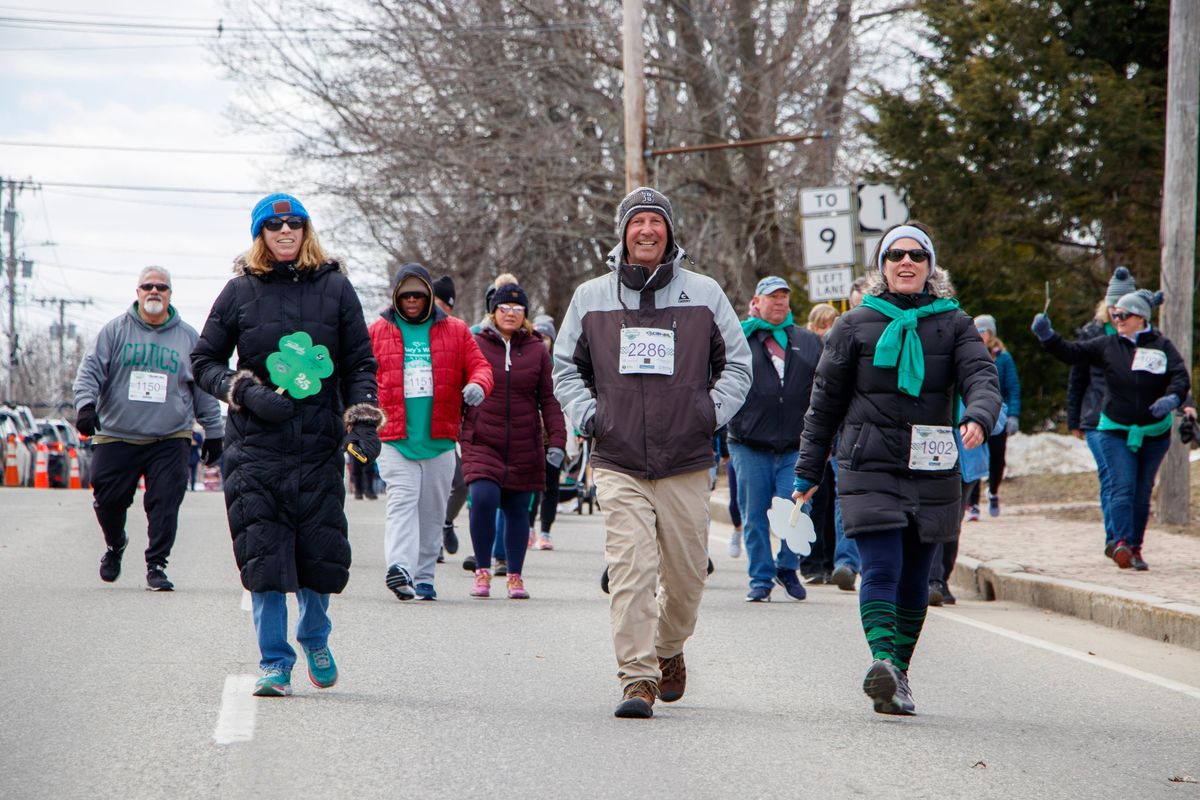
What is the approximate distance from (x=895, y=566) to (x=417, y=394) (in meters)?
4.32

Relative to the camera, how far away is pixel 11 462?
32812mm

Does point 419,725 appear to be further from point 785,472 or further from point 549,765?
point 785,472

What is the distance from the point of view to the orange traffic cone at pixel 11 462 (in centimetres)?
3269

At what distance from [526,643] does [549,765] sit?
3004mm

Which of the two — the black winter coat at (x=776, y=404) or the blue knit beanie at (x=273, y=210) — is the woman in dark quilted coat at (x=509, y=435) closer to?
the black winter coat at (x=776, y=404)

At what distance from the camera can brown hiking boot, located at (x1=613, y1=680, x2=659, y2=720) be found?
248 inches

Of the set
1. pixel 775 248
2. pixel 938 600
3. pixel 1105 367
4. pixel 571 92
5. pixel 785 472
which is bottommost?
pixel 938 600

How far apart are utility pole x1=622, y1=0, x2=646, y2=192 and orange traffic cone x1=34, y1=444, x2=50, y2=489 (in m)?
16.1

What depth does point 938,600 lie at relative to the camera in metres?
10.7


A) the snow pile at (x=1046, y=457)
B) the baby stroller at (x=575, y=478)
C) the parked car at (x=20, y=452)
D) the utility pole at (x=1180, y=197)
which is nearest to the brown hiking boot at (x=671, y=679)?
the utility pole at (x=1180, y=197)

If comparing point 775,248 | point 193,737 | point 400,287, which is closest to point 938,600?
point 400,287

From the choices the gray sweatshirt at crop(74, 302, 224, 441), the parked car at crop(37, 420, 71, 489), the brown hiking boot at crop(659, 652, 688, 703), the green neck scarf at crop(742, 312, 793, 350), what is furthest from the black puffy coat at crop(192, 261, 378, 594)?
the parked car at crop(37, 420, 71, 489)

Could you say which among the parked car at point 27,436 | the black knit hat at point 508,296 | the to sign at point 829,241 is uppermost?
the to sign at point 829,241

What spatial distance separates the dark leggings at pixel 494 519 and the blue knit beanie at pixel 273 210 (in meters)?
4.24
